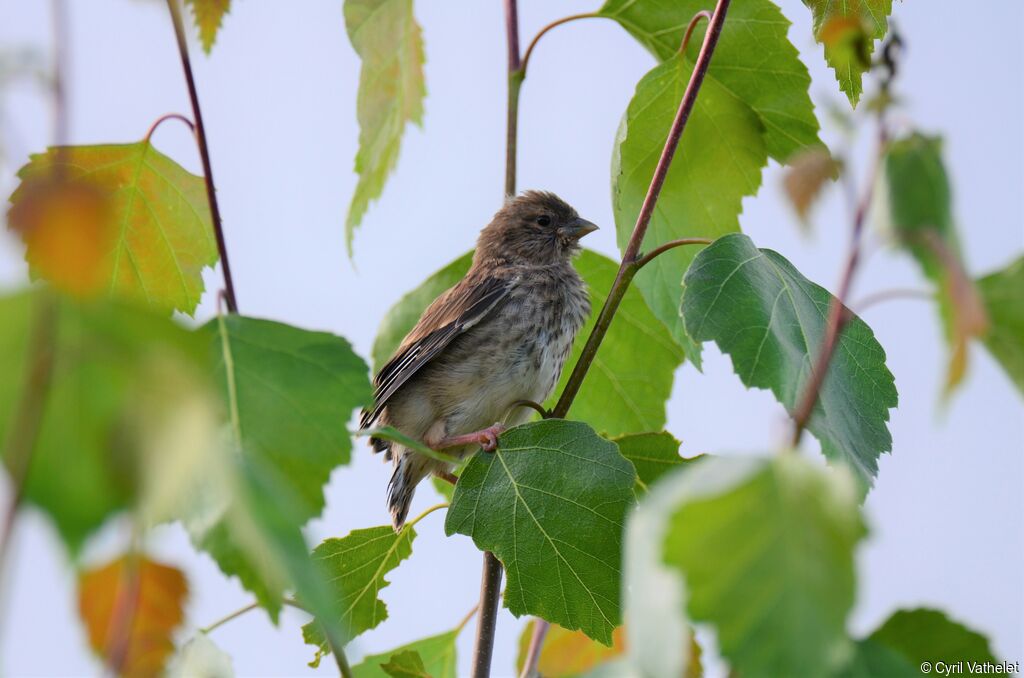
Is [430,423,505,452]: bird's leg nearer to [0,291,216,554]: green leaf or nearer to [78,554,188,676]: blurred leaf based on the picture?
[78,554,188,676]: blurred leaf

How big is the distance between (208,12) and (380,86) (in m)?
1.32

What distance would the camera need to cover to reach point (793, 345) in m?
2.48

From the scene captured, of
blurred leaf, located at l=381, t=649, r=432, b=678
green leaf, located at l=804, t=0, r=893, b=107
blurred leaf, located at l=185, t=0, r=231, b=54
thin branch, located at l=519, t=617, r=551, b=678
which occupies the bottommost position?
blurred leaf, located at l=381, t=649, r=432, b=678

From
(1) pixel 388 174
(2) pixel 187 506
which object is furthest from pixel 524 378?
(2) pixel 187 506

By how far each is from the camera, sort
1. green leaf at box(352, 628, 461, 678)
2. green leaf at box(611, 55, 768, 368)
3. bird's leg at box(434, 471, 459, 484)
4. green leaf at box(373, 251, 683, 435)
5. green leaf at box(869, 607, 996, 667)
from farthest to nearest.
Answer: bird's leg at box(434, 471, 459, 484), green leaf at box(373, 251, 683, 435), green leaf at box(352, 628, 461, 678), green leaf at box(611, 55, 768, 368), green leaf at box(869, 607, 996, 667)

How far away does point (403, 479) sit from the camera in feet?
14.6

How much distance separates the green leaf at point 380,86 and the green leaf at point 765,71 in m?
0.80

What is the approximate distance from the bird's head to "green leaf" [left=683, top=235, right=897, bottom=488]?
276cm

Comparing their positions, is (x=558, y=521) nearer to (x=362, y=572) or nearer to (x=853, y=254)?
(x=362, y=572)

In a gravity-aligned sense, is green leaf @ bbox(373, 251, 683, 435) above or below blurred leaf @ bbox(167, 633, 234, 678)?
above

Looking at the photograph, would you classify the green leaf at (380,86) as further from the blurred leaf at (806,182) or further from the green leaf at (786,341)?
the blurred leaf at (806,182)

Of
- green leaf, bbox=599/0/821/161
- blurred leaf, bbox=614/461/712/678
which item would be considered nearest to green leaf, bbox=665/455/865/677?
blurred leaf, bbox=614/461/712/678

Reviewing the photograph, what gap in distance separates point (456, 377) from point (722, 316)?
2.32 metres

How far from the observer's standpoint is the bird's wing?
4.50m
